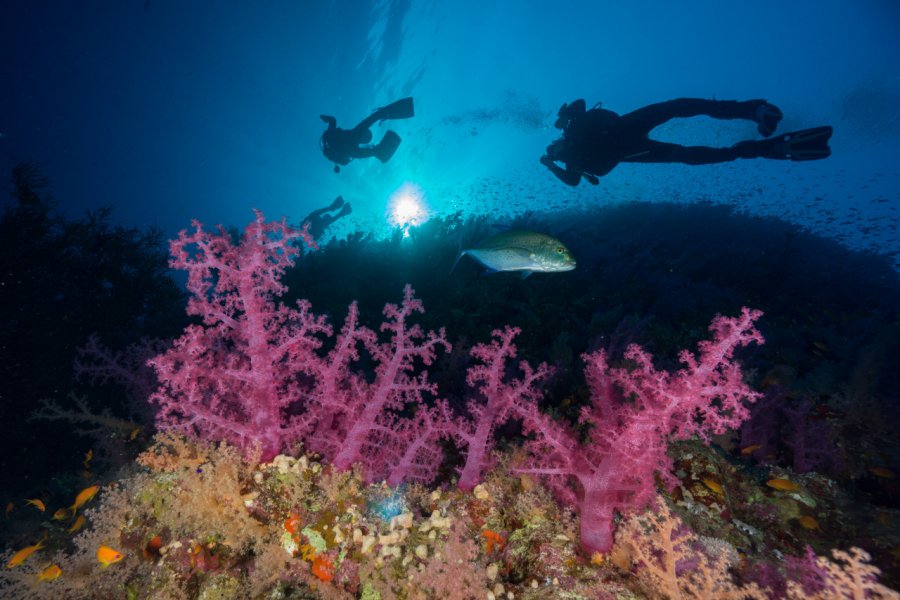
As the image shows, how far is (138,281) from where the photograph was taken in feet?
26.0

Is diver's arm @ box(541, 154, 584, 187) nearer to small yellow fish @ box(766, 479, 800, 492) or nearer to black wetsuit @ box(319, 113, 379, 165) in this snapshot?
black wetsuit @ box(319, 113, 379, 165)

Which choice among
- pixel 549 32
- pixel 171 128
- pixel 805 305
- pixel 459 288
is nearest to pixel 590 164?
pixel 459 288

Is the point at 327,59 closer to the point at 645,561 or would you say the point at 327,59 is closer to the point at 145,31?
the point at 145,31

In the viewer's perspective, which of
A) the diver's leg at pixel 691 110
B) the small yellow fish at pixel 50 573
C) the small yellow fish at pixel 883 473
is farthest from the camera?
the diver's leg at pixel 691 110

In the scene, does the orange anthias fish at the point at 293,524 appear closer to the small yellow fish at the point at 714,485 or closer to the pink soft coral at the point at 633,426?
the pink soft coral at the point at 633,426

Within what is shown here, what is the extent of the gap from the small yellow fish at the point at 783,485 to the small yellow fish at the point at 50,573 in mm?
5050

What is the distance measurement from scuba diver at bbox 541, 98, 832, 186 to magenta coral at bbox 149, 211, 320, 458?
26.2 feet

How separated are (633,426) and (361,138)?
44.5 feet

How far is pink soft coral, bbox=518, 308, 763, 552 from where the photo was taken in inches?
78.5

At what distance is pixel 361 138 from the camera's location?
42.7 ft

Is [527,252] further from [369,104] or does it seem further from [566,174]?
[369,104]

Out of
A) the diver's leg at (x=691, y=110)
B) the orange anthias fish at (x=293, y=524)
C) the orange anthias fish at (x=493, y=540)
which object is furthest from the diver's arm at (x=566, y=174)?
the orange anthias fish at (x=293, y=524)

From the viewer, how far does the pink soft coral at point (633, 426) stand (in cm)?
199

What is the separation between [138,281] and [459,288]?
7265 mm
